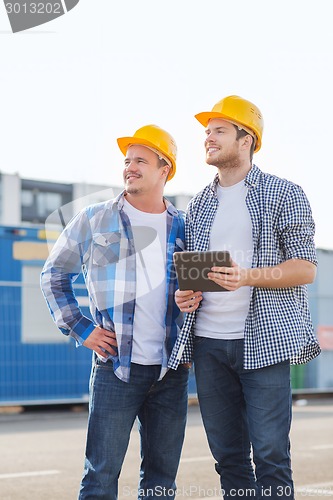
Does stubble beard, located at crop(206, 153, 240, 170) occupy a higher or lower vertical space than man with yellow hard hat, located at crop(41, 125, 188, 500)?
higher

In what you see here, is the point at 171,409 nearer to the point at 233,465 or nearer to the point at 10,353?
the point at 233,465

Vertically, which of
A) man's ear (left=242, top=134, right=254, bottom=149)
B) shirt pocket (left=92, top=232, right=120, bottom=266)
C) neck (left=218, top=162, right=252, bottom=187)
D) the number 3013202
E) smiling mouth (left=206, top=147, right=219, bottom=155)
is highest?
the number 3013202

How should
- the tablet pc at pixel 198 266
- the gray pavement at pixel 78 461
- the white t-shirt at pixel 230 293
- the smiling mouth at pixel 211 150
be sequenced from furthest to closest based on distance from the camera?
the gray pavement at pixel 78 461 < the smiling mouth at pixel 211 150 < the white t-shirt at pixel 230 293 < the tablet pc at pixel 198 266

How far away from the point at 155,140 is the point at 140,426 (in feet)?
4.50

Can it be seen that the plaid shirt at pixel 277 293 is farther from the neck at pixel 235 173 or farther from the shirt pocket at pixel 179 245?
the shirt pocket at pixel 179 245

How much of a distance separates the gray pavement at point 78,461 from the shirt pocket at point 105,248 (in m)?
2.71

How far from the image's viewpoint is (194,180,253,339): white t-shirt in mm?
3752

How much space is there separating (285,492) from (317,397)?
17747mm

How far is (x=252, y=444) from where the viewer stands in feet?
11.9

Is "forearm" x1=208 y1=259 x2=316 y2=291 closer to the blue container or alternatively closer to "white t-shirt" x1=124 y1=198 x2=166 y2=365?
"white t-shirt" x1=124 y1=198 x2=166 y2=365

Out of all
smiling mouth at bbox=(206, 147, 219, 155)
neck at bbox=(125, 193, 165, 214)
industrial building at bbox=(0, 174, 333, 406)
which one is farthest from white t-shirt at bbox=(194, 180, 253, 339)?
industrial building at bbox=(0, 174, 333, 406)

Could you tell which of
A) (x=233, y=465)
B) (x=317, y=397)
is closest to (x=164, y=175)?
(x=233, y=465)

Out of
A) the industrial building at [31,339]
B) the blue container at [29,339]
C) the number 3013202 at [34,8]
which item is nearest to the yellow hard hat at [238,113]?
the number 3013202 at [34,8]

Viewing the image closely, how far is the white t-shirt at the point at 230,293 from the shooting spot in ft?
12.3
